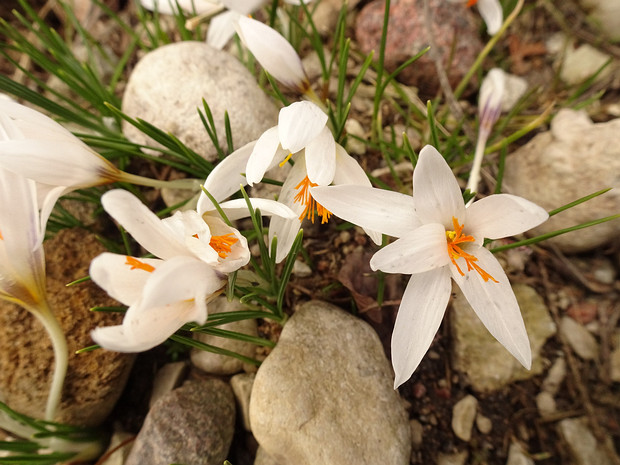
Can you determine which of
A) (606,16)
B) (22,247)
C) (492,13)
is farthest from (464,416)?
(606,16)

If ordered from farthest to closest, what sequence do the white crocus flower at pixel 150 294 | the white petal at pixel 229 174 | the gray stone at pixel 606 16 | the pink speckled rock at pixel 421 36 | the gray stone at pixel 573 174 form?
the gray stone at pixel 606 16 < the pink speckled rock at pixel 421 36 < the gray stone at pixel 573 174 < the white petal at pixel 229 174 < the white crocus flower at pixel 150 294

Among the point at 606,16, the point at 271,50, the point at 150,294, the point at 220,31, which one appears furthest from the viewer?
the point at 606,16

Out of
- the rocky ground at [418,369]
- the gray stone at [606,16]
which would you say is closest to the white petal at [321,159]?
the rocky ground at [418,369]

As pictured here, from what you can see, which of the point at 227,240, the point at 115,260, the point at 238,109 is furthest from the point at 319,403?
the point at 238,109

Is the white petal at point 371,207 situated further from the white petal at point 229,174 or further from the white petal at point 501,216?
the white petal at point 229,174

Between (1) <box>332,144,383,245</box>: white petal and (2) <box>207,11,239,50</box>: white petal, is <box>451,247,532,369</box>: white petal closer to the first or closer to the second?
(1) <box>332,144,383,245</box>: white petal

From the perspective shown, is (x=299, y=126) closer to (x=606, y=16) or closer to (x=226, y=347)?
(x=226, y=347)
